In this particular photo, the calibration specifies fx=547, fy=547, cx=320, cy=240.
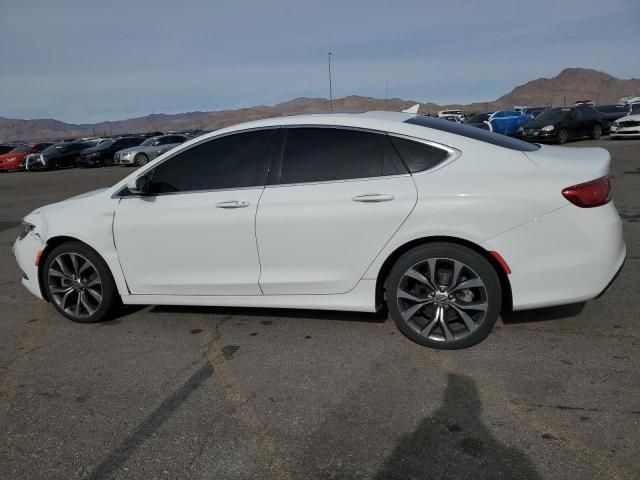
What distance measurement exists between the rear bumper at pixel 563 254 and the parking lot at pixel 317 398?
1.41ft

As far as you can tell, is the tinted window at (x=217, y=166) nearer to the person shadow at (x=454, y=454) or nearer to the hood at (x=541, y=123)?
the person shadow at (x=454, y=454)

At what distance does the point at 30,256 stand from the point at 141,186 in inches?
52.5

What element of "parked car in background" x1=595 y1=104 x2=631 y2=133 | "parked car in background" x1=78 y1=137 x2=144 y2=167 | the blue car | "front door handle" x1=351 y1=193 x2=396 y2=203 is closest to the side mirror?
"front door handle" x1=351 y1=193 x2=396 y2=203

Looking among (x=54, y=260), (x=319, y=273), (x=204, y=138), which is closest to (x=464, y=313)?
(x=319, y=273)

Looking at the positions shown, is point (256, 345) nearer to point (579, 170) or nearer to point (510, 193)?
point (510, 193)

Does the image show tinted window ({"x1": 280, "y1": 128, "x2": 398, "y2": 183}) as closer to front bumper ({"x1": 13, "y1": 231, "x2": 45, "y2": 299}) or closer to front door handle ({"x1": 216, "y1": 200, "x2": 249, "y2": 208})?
front door handle ({"x1": 216, "y1": 200, "x2": 249, "y2": 208})

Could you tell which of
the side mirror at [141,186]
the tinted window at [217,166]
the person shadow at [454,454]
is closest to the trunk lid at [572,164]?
the person shadow at [454,454]

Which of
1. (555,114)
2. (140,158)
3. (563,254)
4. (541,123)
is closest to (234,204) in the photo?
(563,254)

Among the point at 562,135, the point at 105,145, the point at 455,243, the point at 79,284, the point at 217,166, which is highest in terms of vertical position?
the point at 217,166

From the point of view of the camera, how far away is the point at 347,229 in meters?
3.80

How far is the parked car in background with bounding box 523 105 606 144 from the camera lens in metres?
22.5

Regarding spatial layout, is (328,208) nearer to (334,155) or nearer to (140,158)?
(334,155)

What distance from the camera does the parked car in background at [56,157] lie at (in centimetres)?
2923

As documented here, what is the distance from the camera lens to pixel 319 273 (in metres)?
3.96
